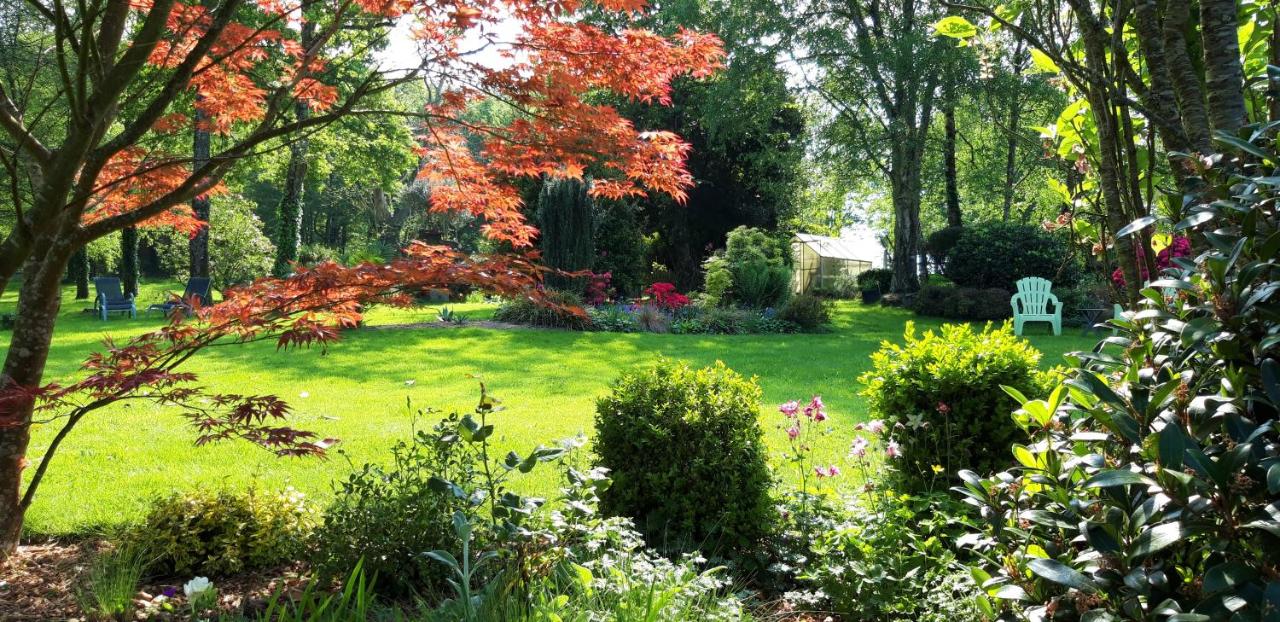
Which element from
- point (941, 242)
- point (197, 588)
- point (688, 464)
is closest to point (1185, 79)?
point (688, 464)

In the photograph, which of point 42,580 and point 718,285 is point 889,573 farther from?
point 718,285

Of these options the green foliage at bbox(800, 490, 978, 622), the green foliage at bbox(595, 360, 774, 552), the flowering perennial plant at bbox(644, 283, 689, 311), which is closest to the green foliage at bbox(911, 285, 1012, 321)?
the flowering perennial plant at bbox(644, 283, 689, 311)

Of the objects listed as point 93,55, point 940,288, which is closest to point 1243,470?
point 93,55

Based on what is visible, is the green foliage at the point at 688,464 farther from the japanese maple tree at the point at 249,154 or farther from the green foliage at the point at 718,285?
the green foliage at the point at 718,285

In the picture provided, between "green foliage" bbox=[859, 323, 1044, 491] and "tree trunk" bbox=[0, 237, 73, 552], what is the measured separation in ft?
11.5

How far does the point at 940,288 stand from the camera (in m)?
15.8

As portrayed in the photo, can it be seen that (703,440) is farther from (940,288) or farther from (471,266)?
(940,288)

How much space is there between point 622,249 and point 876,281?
854 cm

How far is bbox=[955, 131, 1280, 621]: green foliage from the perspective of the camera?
46.4 inches

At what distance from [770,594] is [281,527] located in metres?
2.03

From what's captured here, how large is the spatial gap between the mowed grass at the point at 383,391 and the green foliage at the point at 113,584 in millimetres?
669

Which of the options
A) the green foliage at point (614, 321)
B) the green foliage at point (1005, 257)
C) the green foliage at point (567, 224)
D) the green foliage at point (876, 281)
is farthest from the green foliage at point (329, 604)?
the green foliage at point (876, 281)

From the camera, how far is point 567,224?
53.7ft

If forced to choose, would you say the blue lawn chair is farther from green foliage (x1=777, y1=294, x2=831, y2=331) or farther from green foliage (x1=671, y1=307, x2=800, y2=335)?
green foliage (x1=777, y1=294, x2=831, y2=331)
